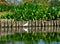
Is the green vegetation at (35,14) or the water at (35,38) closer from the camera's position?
the water at (35,38)

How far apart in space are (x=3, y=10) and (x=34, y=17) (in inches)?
228

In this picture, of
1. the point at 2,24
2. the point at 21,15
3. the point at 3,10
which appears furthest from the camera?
the point at 3,10

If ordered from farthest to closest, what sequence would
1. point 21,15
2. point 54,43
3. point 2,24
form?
point 21,15
point 2,24
point 54,43

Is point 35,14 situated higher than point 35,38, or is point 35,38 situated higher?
point 35,14

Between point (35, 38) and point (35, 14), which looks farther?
point (35, 14)

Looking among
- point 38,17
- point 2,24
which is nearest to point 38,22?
point 38,17

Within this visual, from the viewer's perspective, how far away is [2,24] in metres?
18.6

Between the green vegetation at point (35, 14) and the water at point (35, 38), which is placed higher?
the green vegetation at point (35, 14)

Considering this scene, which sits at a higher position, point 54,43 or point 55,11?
point 55,11

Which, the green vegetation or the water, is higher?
the green vegetation

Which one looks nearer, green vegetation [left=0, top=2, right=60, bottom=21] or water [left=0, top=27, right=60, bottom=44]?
water [left=0, top=27, right=60, bottom=44]

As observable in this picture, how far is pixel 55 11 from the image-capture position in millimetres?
20172

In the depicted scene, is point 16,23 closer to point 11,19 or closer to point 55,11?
point 11,19

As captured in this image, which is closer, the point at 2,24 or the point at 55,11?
the point at 2,24
